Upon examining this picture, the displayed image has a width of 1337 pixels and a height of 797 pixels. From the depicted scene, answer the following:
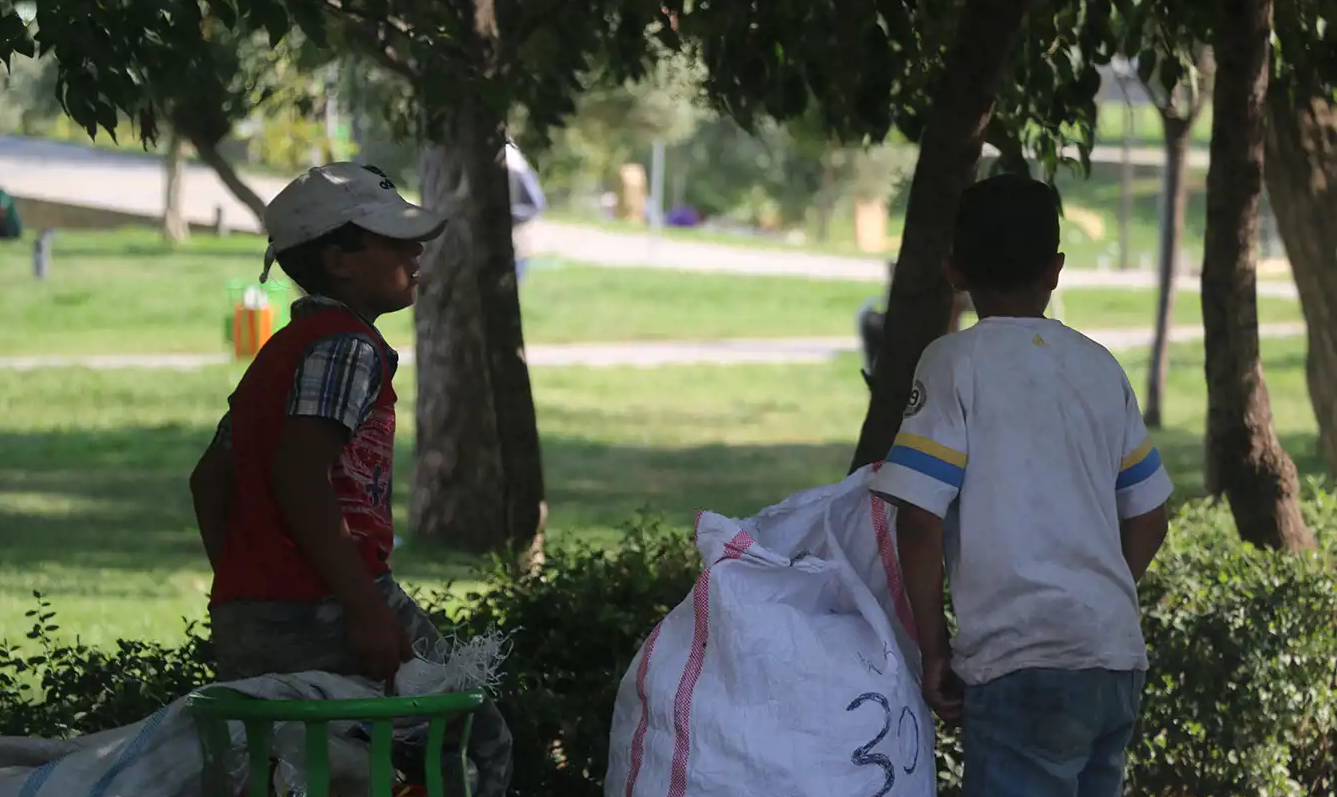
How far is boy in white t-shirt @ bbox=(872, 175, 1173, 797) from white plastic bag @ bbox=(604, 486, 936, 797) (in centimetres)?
12

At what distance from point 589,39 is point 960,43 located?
1289 mm

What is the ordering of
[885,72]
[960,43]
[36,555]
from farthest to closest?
1. [36,555]
2. [885,72]
3. [960,43]

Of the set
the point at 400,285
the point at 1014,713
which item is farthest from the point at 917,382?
the point at 400,285

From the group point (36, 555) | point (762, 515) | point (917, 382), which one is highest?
point (917, 382)

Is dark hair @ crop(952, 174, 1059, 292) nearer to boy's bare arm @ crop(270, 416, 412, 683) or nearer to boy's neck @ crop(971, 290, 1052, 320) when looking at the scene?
boy's neck @ crop(971, 290, 1052, 320)

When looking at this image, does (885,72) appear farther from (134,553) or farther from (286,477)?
(134,553)

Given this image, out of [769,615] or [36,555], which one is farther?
[36,555]

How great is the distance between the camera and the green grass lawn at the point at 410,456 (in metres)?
8.74

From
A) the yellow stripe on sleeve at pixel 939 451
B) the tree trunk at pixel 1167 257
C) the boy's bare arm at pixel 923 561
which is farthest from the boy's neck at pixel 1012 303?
the tree trunk at pixel 1167 257

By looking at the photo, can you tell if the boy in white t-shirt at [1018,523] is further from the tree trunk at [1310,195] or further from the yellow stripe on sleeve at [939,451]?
the tree trunk at [1310,195]

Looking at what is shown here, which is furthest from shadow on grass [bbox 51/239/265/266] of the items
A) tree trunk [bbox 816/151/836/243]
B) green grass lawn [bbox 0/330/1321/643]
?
tree trunk [bbox 816/151/836/243]

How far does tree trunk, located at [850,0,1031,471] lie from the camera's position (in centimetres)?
449

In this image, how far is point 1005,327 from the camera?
10.2ft

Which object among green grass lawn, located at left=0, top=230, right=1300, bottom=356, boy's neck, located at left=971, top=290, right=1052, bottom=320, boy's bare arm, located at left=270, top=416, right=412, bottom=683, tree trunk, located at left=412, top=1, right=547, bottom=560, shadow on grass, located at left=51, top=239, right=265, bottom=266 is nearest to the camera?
boy's bare arm, located at left=270, top=416, right=412, bottom=683
